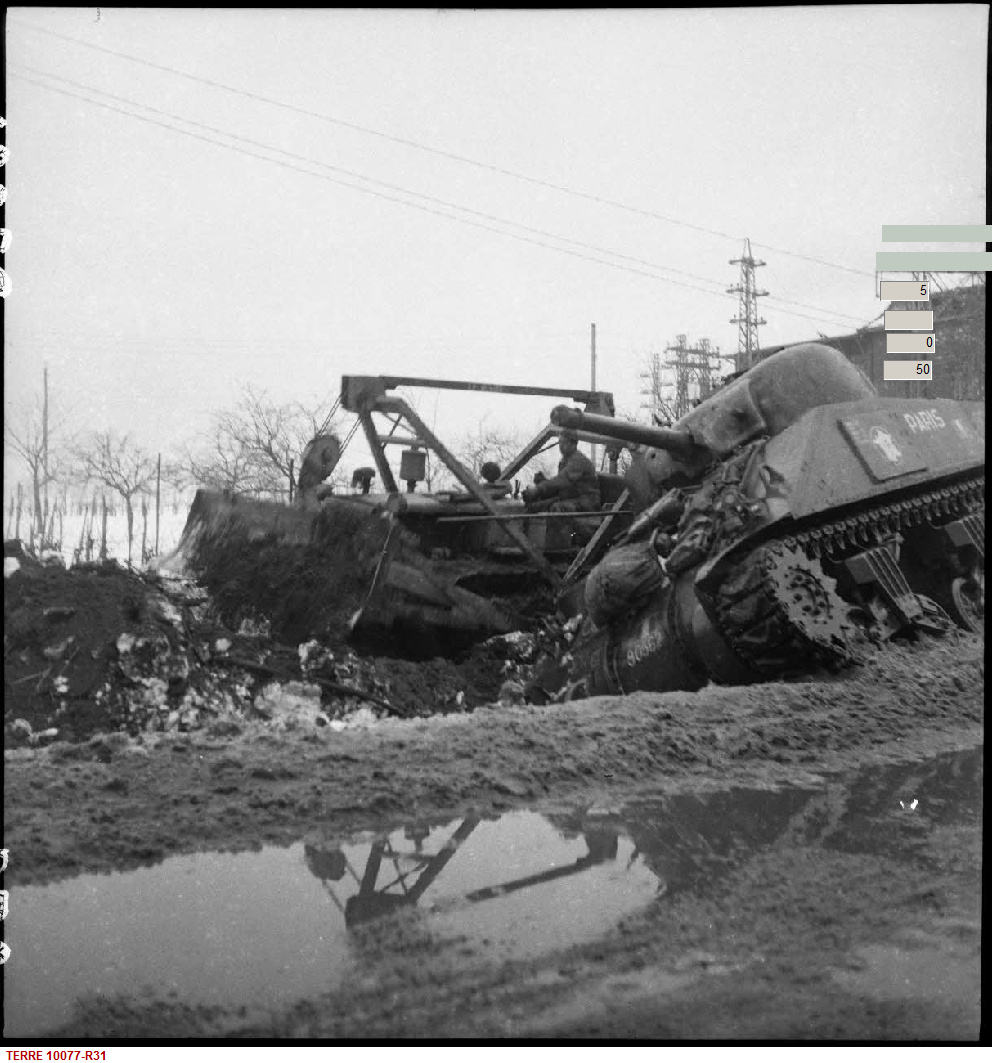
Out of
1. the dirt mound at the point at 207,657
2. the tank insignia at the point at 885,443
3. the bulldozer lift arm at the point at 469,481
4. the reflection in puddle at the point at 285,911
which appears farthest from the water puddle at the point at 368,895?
the bulldozer lift arm at the point at 469,481

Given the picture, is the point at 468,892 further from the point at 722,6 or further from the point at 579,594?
the point at 579,594

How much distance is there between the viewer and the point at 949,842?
3.99 m

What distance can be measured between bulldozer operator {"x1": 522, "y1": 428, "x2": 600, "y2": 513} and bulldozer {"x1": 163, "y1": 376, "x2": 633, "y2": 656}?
11cm

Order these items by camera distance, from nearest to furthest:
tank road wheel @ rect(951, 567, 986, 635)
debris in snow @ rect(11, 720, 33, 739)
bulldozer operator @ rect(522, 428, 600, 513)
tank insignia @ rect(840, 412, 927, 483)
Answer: debris in snow @ rect(11, 720, 33, 739)
tank road wheel @ rect(951, 567, 986, 635)
tank insignia @ rect(840, 412, 927, 483)
bulldozer operator @ rect(522, 428, 600, 513)

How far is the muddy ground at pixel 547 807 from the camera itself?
2750 millimetres

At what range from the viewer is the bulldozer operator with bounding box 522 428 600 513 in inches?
411

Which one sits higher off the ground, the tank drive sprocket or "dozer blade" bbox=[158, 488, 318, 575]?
"dozer blade" bbox=[158, 488, 318, 575]

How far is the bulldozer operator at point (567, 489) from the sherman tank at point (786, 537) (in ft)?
5.07

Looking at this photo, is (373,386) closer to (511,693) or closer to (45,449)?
(511,693)

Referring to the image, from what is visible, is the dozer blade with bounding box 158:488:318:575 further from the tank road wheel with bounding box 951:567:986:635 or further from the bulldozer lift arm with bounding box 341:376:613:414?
the tank road wheel with bounding box 951:567:986:635

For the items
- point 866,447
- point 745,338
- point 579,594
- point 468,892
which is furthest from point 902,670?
point 468,892

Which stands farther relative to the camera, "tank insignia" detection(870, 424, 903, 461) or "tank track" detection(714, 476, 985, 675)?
"tank insignia" detection(870, 424, 903, 461)

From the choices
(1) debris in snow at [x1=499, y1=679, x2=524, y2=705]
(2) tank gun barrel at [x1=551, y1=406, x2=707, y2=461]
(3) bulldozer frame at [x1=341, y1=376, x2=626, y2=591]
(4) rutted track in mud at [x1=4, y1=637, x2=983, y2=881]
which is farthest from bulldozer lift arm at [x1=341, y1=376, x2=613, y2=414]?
A: (4) rutted track in mud at [x1=4, y1=637, x2=983, y2=881]

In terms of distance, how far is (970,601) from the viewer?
7.64 m
